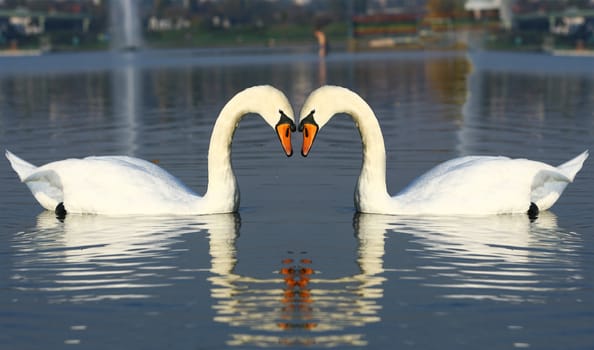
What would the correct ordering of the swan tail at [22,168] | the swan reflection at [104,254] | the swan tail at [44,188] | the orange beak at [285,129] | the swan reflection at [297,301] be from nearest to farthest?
the swan reflection at [297,301], the swan reflection at [104,254], the orange beak at [285,129], the swan tail at [22,168], the swan tail at [44,188]

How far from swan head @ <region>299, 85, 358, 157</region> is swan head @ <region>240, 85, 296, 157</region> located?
0.57 feet

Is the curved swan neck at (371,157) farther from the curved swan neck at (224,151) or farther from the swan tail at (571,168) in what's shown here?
the swan tail at (571,168)

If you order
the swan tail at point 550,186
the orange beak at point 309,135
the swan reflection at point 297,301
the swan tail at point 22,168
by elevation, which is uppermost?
the orange beak at point 309,135

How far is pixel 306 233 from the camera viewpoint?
664 inches

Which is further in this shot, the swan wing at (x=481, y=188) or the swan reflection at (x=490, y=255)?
the swan wing at (x=481, y=188)

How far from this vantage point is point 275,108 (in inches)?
667

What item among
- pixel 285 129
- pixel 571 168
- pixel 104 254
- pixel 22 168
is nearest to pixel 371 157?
pixel 285 129

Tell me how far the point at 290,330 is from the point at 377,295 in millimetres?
1601

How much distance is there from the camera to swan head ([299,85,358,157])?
1689 cm

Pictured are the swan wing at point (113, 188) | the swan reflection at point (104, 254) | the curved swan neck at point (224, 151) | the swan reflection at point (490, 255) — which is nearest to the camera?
the swan reflection at point (490, 255)

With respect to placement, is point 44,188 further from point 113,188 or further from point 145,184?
point 145,184

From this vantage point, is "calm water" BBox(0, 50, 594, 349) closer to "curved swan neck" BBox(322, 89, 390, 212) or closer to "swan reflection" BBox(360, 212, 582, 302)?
"swan reflection" BBox(360, 212, 582, 302)

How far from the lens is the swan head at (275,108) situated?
16.8 metres

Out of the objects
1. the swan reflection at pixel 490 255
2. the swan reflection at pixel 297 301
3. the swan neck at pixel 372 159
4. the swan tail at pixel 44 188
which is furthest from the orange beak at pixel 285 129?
the swan tail at pixel 44 188
